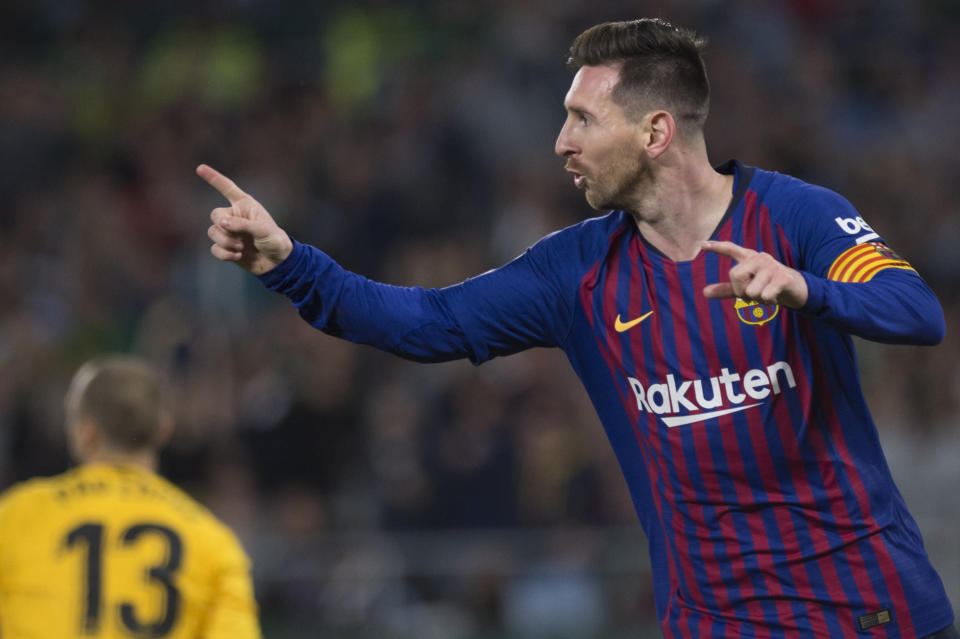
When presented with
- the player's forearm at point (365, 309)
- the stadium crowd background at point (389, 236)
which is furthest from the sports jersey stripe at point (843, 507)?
the stadium crowd background at point (389, 236)

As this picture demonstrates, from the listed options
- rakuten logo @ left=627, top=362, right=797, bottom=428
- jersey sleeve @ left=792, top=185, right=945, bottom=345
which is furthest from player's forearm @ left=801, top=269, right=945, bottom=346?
rakuten logo @ left=627, top=362, right=797, bottom=428

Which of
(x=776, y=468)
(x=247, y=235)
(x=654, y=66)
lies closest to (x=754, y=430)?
(x=776, y=468)

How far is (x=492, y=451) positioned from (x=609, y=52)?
17.3ft

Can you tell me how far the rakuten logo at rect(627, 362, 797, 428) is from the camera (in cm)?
342

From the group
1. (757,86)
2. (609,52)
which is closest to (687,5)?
(757,86)

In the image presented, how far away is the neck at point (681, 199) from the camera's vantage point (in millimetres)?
3629

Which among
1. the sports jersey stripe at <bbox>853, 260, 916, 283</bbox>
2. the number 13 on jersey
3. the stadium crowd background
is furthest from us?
the stadium crowd background

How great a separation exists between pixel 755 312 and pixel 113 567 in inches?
81.3

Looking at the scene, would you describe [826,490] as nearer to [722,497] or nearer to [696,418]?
[722,497]

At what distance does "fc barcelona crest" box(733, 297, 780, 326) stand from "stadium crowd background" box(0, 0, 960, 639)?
16.5 ft

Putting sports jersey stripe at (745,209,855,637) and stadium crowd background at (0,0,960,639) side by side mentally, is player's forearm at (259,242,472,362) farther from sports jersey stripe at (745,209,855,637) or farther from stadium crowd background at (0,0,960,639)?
stadium crowd background at (0,0,960,639)

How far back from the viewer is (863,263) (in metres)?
3.19

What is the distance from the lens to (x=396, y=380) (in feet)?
30.9

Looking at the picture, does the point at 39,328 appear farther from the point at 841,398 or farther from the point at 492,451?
the point at 841,398
